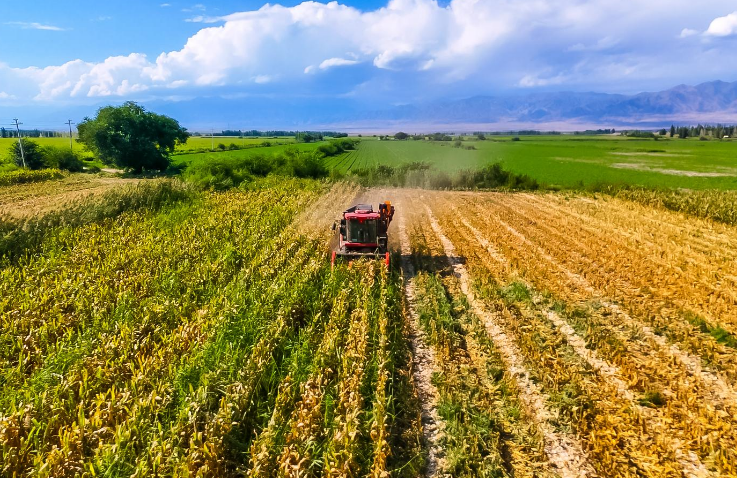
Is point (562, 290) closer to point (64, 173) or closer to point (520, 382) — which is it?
point (520, 382)

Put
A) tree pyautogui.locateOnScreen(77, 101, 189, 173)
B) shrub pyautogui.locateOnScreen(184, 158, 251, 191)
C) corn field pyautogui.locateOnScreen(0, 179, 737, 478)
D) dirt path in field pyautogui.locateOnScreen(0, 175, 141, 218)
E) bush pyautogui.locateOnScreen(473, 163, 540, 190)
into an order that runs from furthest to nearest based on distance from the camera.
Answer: tree pyautogui.locateOnScreen(77, 101, 189, 173), bush pyautogui.locateOnScreen(473, 163, 540, 190), shrub pyautogui.locateOnScreen(184, 158, 251, 191), dirt path in field pyautogui.locateOnScreen(0, 175, 141, 218), corn field pyautogui.locateOnScreen(0, 179, 737, 478)

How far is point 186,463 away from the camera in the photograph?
4520mm

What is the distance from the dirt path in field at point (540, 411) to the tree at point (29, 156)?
5289cm

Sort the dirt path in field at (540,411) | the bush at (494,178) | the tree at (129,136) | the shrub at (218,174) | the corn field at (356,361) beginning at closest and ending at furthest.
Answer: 1. the corn field at (356,361)
2. the dirt path in field at (540,411)
3. the shrub at (218,174)
4. the bush at (494,178)
5. the tree at (129,136)

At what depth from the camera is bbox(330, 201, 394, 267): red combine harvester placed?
12547 millimetres

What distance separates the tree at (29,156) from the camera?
141ft

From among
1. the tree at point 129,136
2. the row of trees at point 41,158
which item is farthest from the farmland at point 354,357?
the row of trees at point 41,158

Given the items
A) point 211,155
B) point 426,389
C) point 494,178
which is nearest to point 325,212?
point 426,389

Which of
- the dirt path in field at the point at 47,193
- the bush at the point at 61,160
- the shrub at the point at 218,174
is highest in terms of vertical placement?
the bush at the point at 61,160

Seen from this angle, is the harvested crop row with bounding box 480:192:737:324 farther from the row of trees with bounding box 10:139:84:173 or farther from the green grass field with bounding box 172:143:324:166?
the row of trees with bounding box 10:139:84:173

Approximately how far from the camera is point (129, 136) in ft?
142

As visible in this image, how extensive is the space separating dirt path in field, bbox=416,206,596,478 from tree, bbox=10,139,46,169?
5289cm

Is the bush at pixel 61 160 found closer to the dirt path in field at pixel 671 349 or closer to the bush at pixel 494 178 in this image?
the bush at pixel 494 178

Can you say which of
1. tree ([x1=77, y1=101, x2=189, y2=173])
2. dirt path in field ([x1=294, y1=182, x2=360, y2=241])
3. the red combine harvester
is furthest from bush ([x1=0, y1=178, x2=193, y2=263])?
tree ([x1=77, y1=101, x2=189, y2=173])
